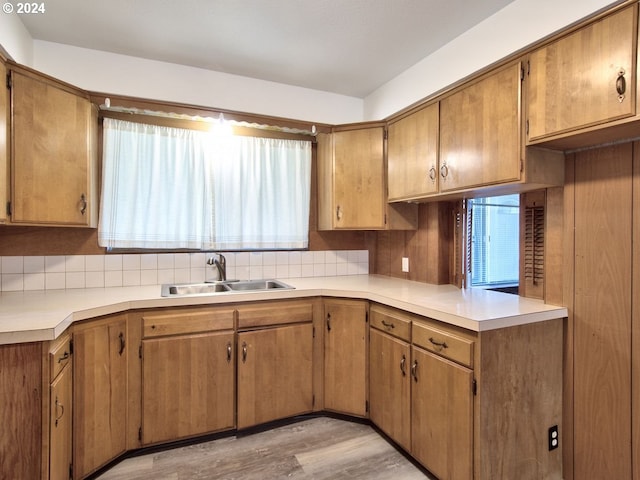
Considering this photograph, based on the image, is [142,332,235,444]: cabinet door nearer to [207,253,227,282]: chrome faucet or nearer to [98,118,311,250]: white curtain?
[207,253,227,282]: chrome faucet

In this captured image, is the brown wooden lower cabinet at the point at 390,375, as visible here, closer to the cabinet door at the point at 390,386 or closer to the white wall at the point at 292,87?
the cabinet door at the point at 390,386

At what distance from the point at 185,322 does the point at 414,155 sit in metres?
1.85

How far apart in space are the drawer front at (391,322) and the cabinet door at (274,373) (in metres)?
0.46

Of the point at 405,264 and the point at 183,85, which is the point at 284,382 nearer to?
the point at 405,264

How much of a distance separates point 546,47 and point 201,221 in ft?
7.75

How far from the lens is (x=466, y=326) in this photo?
5.29 feet

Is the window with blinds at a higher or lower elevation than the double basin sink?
higher

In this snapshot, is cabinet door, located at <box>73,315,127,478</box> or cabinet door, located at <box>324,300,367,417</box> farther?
cabinet door, located at <box>324,300,367,417</box>

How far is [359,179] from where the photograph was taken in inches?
109

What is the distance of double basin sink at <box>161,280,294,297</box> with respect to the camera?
8.23ft

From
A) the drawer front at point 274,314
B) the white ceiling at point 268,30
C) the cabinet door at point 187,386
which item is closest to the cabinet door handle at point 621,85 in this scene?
the white ceiling at point 268,30

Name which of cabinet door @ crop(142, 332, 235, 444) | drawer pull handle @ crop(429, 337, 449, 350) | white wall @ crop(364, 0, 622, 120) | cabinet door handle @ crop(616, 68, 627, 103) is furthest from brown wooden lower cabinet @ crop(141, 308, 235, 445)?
cabinet door handle @ crop(616, 68, 627, 103)

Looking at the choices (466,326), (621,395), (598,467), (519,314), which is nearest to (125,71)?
(466,326)

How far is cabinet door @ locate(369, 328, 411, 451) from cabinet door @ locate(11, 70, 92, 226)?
79.0 inches
